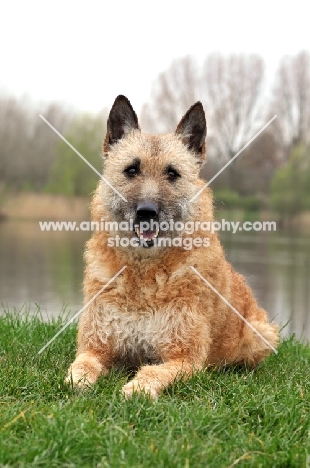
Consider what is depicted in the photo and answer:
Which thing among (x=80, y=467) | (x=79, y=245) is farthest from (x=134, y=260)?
(x=79, y=245)

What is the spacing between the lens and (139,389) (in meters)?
4.27

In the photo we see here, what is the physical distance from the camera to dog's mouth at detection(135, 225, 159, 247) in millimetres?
4953

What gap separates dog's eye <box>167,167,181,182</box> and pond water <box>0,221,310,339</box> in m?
2.99

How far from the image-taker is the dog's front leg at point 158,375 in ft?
14.1

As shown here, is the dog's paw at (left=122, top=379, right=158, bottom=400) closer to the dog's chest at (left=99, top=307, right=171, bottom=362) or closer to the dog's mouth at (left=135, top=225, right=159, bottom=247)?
the dog's chest at (left=99, top=307, right=171, bottom=362)

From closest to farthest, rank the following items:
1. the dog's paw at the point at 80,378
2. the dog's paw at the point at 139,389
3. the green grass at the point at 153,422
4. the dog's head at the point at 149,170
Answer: the green grass at the point at 153,422 < the dog's paw at the point at 139,389 < the dog's paw at the point at 80,378 < the dog's head at the point at 149,170

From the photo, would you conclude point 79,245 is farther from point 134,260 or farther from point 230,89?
point 134,260

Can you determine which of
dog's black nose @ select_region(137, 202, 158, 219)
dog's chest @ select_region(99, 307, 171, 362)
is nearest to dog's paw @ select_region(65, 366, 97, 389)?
dog's chest @ select_region(99, 307, 171, 362)

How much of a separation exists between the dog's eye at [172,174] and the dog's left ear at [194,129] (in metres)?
0.43

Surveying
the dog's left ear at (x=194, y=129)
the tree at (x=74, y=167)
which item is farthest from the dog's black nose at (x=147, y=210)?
the tree at (x=74, y=167)

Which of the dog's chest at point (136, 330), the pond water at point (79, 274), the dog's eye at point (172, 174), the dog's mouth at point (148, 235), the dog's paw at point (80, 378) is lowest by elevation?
the pond water at point (79, 274)

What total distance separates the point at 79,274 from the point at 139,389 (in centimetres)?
1264

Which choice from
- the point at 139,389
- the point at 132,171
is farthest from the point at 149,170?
the point at 139,389

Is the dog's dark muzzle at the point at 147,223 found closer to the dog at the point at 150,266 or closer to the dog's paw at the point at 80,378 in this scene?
the dog at the point at 150,266
